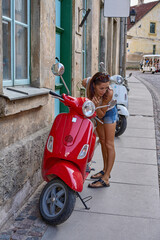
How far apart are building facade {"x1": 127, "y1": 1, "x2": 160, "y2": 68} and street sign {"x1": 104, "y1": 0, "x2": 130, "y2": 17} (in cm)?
4483

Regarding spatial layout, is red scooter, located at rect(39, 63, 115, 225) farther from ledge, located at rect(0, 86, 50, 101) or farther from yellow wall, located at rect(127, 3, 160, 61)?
yellow wall, located at rect(127, 3, 160, 61)

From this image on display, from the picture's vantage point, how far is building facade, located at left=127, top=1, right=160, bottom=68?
5472 centimetres

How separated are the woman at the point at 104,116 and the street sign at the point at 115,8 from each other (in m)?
5.18

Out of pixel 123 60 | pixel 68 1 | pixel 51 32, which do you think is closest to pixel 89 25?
pixel 68 1

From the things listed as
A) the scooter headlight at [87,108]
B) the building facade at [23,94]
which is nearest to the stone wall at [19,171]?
the building facade at [23,94]

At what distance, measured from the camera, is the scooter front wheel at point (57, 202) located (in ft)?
10.6

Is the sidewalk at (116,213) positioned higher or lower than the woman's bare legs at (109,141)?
lower

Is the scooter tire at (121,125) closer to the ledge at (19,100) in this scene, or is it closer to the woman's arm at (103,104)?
the woman's arm at (103,104)

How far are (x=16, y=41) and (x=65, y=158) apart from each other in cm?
136

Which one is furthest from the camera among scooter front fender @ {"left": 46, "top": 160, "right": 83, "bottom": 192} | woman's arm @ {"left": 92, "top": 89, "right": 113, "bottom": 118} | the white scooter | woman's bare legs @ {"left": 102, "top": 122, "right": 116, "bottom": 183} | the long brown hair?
the white scooter

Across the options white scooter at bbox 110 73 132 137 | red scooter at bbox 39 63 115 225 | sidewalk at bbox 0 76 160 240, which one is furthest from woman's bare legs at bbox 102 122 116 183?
white scooter at bbox 110 73 132 137

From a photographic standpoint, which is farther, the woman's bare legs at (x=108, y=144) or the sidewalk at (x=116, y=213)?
the woman's bare legs at (x=108, y=144)

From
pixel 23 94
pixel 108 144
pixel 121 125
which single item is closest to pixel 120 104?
pixel 121 125

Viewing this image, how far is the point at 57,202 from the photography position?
334cm
